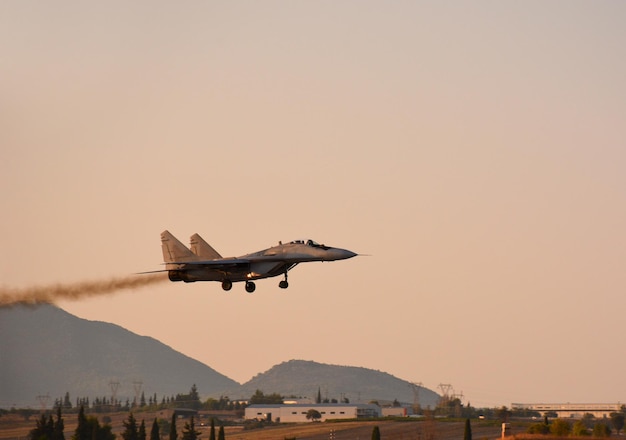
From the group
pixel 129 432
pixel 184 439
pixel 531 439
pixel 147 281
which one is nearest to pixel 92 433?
pixel 129 432

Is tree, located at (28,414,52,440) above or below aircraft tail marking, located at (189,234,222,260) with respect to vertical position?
below

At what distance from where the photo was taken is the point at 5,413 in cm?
17575

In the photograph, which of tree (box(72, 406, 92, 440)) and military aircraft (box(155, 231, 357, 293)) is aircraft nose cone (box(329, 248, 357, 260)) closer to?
military aircraft (box(155, 231, 357, 293))

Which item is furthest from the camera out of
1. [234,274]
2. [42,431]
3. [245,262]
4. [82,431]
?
[82,431]

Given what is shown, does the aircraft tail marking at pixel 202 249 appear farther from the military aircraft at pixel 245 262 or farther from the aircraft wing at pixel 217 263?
the aircraft wing at pixel 217 263

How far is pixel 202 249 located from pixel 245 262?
371 inches

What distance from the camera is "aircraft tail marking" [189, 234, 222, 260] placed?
11250cm

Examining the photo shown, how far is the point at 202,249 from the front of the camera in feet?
371

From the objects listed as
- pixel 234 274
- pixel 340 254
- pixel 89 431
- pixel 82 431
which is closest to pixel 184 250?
pixel 234 274

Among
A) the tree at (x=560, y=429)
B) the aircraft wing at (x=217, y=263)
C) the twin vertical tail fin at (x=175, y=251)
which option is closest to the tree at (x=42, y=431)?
the twin vertical tail fin at (x=175, y=251)

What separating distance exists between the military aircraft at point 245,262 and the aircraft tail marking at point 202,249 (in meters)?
0.28

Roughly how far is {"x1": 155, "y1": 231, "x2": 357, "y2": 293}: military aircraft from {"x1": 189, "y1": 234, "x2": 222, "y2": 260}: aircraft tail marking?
28cm

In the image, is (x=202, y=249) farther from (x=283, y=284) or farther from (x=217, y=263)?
(x=283, y=284)

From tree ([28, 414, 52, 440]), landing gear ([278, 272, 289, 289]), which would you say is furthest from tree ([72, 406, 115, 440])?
landing gear ([278, 272, 289, 289])
